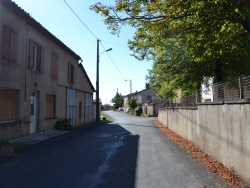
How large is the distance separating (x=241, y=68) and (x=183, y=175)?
37.6 feet

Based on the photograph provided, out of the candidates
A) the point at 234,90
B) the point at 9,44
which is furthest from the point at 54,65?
the point at 234,90

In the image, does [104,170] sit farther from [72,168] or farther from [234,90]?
[234,90]

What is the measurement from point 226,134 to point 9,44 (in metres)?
10.6

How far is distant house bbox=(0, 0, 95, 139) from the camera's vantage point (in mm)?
15781

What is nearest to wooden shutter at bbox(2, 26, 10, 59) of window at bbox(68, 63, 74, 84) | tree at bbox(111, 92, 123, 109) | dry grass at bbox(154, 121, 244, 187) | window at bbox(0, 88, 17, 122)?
window at bbox(0, 88, 17, 122)

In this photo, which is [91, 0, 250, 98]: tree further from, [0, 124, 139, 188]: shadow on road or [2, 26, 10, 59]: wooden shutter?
[2, 26, 10, 59]: wooden shutter

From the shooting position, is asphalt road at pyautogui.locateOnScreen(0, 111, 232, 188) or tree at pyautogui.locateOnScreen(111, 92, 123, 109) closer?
asphalt road at pyautogui.locateOnScreen(0, 111, 232, 188)

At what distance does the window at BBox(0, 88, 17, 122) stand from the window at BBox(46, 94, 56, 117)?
18.7 feet

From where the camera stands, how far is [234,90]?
9930mm

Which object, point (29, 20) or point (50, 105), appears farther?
point (50, 105)

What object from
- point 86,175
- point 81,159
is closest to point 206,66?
point 81,159

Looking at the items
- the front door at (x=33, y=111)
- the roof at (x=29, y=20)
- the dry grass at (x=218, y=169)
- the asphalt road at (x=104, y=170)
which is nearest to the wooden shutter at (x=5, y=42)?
the roof at (x=29, y=20)

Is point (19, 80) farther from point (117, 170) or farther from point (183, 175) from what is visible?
point (183, 175)

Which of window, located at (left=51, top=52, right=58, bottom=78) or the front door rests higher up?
window, located at (left=51, top=52, right=58, bottom=78)
